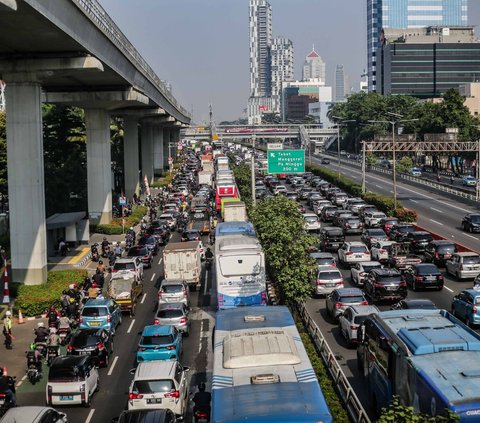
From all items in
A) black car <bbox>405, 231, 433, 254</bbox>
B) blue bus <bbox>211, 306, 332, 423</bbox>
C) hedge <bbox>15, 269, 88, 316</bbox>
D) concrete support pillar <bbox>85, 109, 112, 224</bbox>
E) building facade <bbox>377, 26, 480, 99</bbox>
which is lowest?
hedge <bbox>15, 269, 88, 316</bbox>

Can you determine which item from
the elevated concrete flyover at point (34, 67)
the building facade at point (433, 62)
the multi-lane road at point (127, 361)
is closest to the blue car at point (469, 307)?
the multi-lane road at point (127, 361)

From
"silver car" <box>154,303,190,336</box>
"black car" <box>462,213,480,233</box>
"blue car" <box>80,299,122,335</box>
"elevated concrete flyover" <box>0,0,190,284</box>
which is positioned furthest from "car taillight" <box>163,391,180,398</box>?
"black car" <box>462,213,480,233</box>

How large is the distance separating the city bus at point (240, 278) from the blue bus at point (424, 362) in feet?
27.3

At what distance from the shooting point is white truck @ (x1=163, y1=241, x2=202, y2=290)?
34469 millimetres

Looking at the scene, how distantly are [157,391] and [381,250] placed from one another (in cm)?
2381

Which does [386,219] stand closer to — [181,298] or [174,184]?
[181,298]

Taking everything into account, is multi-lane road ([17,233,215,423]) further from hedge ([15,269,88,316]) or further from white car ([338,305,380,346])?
white car ([338,305,380,346])

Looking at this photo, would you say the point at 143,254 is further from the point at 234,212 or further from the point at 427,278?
the point at 427,278

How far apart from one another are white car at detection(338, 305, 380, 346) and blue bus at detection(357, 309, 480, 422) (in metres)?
4.41

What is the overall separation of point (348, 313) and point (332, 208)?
35.2 metres

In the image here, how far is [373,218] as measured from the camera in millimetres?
53750

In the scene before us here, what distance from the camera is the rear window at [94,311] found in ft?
88.5

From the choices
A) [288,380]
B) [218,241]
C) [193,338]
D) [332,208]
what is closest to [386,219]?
[332,208]

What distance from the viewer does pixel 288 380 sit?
13305mm
